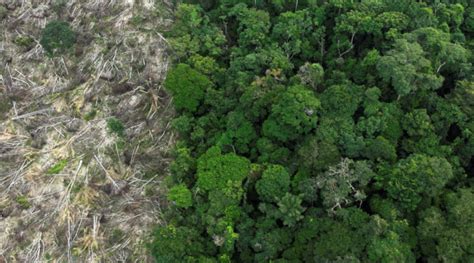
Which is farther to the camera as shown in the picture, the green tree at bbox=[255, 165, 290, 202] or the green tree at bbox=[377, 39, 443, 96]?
the green tree at bbox=[377, 39, 443, 96]

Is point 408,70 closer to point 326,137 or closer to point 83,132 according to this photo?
point 326,137

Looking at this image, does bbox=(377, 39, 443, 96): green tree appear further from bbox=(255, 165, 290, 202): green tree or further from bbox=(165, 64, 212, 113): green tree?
bbox=(165, 64, 212, 113): green tree

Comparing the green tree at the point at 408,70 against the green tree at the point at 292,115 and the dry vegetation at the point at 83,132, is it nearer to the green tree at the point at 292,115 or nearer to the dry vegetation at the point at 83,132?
the green tree at the point at 292,115

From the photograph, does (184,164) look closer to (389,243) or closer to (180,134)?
(180,134)

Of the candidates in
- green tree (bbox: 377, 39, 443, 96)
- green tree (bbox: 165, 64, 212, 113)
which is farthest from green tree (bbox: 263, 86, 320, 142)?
green tree (bbox: 165, 64, 212, 113)

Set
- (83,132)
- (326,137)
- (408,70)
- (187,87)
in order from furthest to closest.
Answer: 1. (83,132)
2. (187,87)
3. (408,70)
4. (326,137)

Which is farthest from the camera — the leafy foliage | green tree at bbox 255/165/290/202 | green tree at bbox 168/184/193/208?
green tree at bbox 168/184/193/208

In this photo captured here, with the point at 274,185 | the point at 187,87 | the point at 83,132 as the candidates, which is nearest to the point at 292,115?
the point at 274,185

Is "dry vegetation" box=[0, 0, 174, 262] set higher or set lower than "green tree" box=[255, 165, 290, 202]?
lower
